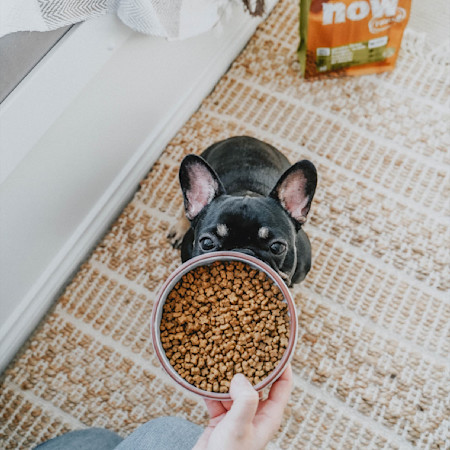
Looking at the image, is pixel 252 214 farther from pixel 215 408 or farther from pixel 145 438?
pixel 145 438

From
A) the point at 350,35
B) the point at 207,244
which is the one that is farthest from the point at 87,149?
the point at 350,35

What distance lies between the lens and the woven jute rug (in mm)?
1429

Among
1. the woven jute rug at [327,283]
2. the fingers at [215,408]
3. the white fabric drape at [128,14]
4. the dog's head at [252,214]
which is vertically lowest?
the woven jute rug at [327,283]

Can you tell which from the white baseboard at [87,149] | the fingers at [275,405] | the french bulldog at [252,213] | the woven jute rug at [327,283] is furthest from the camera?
the woven jute rug at [327,283]

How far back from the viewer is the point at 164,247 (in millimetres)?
1613

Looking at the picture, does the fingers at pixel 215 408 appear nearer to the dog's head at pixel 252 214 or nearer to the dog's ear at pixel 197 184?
the dog's head at pixel 252 214

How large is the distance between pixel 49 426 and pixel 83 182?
0.71m

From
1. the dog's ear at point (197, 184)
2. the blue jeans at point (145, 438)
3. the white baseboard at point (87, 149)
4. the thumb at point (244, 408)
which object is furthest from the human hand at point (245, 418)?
the white baseboard at point (87, 149)

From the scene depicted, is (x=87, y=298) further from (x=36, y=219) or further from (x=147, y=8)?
(x=147, y=8)

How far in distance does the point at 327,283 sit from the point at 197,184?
0.59 meters

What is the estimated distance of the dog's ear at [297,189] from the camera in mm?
1091

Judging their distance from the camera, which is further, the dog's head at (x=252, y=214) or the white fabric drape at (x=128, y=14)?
the dog's head at (x=252, y=214)

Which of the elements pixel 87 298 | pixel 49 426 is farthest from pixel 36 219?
pixel 49 426

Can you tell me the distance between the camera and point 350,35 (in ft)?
5.33
